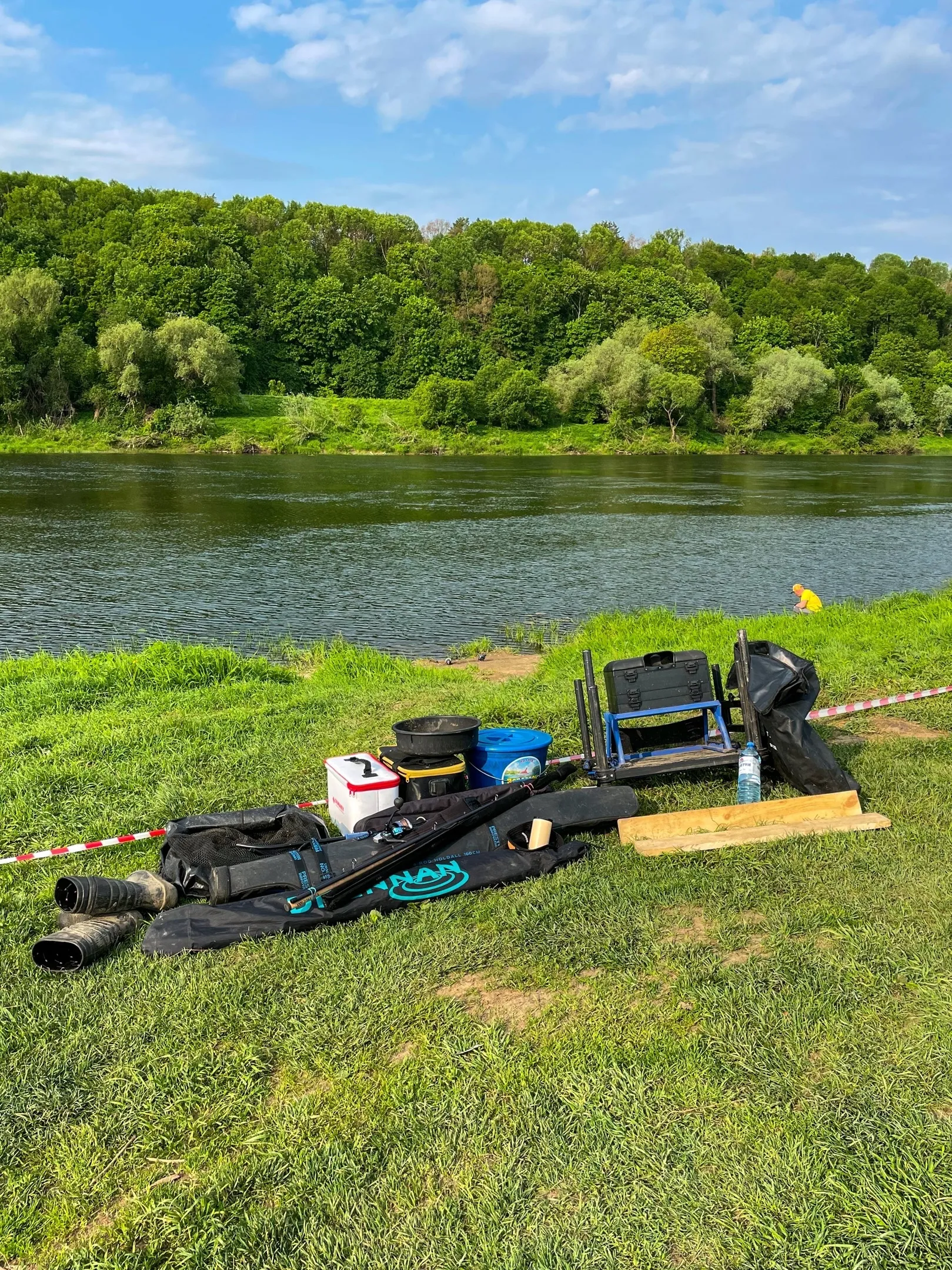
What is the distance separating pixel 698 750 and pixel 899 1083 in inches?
137

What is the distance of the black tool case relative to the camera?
255 inches

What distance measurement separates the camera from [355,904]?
4883 mm

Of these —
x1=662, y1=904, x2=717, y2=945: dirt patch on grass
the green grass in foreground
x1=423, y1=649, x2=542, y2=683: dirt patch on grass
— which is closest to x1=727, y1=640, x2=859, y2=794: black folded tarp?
the green grass in foreground

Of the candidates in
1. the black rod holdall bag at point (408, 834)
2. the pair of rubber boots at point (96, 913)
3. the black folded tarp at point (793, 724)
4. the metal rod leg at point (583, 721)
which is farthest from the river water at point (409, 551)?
the pair of rubber boots at point (96, 913)

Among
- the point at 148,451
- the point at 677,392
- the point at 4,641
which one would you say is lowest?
the point at 4,641

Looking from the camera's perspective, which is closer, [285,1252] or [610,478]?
[285,1252]

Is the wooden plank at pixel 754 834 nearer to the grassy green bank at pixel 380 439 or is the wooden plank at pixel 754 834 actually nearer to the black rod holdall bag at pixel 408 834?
the black rod holdall bag at pixel 408 834

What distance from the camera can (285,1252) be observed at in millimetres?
2752

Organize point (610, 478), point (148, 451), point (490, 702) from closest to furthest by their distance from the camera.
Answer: point (490, 702) < point (610, 478) < point (148, 451)

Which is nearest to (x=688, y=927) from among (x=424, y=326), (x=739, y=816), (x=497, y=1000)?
(x=497, y=1000)

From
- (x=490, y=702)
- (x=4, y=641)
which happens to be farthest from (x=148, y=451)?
(x=490, y=702)

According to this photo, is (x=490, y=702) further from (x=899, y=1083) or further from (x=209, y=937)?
(x=899, y=1083)

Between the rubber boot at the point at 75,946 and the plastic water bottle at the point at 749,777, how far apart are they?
12.9 ft

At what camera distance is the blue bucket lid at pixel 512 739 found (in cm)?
659
